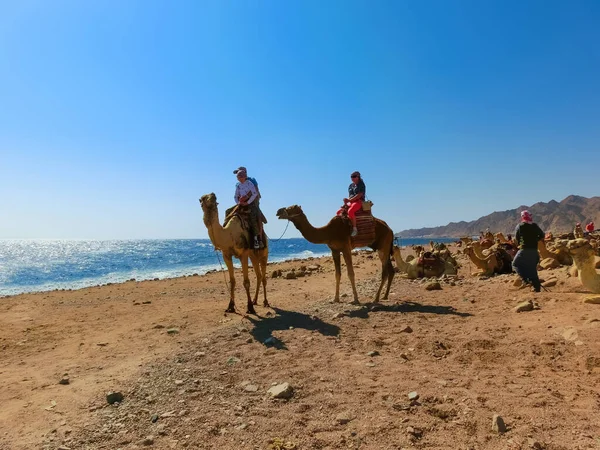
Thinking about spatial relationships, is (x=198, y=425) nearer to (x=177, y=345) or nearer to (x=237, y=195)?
(x=177, y=345)

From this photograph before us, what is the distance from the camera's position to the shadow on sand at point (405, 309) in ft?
28.9

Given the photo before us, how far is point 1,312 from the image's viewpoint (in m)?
14.3

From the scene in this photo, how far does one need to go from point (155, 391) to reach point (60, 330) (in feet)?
21.4

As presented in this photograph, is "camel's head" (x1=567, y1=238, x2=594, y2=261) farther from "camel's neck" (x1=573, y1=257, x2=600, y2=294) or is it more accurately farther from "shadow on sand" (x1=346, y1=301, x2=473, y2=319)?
"shadow on sand" (x1=346, y1=301, x2=473, y2=319)

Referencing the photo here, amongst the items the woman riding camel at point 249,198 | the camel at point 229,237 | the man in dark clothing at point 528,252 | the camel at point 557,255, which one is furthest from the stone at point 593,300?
the woman riding camel at point 249,198

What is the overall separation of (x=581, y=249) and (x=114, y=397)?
30.1 feet

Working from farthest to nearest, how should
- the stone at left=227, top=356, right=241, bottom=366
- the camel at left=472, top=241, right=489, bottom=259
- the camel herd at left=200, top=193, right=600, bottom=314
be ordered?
1. the camel at left=472, top=241, right=489, bottom=259
2. the camel herd at left=200, top=193, right=600, bottom=314
3. the stone at left=227, top=356, right=241, bottom=366

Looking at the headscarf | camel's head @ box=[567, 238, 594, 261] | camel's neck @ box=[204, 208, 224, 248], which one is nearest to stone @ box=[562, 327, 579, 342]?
camel's head @ box=[567, 238, 594, 261]

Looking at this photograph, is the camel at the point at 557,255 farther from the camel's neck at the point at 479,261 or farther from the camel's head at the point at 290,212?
the camel's head at the point at 290,212

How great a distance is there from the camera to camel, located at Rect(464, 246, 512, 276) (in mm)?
13852

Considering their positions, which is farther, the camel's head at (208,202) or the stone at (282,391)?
the camel's head at (208,202)

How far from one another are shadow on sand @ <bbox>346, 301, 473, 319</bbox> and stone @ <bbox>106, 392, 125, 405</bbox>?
5167mm

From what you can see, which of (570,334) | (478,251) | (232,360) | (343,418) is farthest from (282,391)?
(478,251)

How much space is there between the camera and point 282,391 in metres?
4.62
